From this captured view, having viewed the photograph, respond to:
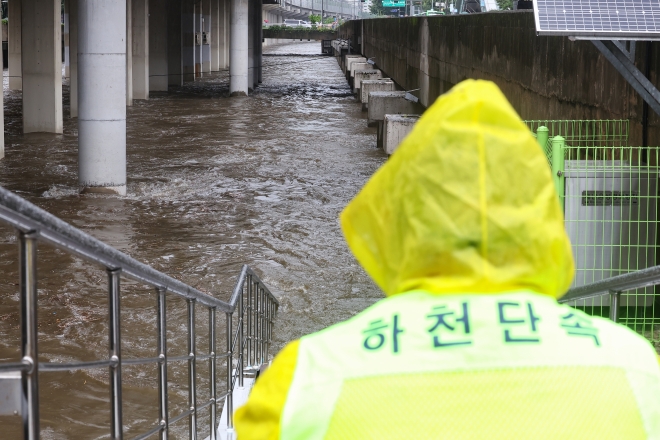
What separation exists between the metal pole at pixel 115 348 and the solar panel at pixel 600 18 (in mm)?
4771

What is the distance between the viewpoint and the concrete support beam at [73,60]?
2661 centimetres

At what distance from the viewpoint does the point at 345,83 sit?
45688 mm

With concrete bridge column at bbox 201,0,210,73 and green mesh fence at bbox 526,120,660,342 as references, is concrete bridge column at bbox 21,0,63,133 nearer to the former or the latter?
green mesh fence at bbox 526,120,660,342

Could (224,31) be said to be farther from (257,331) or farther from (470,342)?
(470,342)

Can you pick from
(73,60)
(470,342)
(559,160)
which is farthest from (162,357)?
(73,60)

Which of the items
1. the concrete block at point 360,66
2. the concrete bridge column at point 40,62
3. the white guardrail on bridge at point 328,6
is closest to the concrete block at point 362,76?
the concrete block at point 360,66

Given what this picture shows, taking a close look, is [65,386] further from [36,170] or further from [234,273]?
[36,170]

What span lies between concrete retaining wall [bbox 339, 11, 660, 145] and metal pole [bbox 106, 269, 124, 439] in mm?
5945

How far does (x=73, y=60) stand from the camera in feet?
94.6

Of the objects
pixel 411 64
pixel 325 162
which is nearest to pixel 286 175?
pixel 325 162

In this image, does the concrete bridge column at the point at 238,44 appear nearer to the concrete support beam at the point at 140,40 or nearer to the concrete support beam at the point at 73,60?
the concrete support beam at the point at 140,40

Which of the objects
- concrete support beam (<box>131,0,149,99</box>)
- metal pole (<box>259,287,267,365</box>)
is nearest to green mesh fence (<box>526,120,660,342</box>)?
metal pole (<box>259,287,267,365</box>)

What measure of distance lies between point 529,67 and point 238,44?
74.3 feet

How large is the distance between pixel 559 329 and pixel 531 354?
0.08 meters
